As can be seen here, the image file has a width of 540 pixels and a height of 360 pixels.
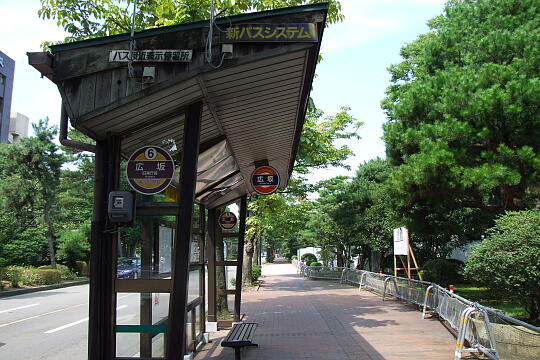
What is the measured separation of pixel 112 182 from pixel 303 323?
829 cm

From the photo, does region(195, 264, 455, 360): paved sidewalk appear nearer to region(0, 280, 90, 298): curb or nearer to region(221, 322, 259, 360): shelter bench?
region(221, 322, 259, 360): shelter bench

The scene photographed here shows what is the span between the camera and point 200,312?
30.5 feet

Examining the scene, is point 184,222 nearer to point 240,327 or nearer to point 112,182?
point 112,182

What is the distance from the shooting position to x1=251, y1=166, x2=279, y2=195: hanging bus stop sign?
958 cm

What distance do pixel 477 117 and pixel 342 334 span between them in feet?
20.1

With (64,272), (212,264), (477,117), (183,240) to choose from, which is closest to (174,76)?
(183,240)

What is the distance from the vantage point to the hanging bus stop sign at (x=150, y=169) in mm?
5215

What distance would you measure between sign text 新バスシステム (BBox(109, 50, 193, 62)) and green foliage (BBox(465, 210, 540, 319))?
23.6 ft

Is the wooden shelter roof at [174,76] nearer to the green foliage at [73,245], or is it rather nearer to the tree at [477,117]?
the tree at [477,117]

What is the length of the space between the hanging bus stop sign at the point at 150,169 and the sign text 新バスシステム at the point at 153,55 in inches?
40.4

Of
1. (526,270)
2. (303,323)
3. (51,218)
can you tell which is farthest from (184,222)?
(51,218)

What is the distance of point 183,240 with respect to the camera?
16.6 ft

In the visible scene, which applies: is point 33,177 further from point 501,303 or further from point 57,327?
point 501,303

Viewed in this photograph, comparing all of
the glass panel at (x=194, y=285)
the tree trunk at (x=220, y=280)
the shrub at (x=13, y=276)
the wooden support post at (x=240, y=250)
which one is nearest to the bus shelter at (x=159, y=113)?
the glass panel at (x=194, y=285)
